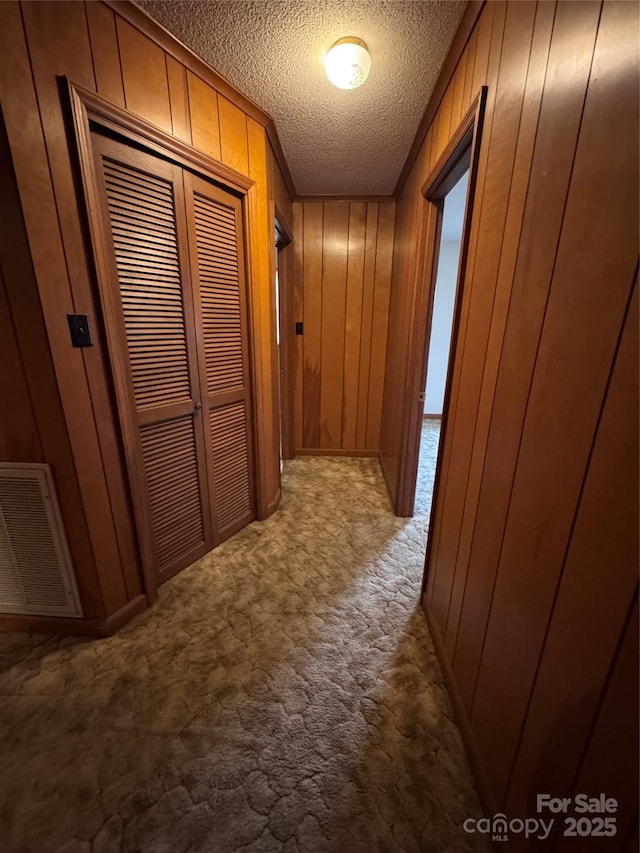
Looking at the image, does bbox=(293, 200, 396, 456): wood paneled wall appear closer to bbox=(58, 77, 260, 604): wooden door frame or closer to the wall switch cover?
bbox=(58, 77, 260, 604): wooden door frame

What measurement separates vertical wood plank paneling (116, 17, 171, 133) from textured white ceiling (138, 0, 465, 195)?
10 centimetres

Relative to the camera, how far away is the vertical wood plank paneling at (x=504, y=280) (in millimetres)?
803

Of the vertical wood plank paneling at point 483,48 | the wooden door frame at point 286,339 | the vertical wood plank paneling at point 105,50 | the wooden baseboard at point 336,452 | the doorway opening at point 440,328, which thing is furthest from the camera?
the wooden baseboard at point 336,452

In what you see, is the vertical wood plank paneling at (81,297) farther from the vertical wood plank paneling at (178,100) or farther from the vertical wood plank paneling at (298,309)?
the vertical wood plank paneling at (298,309)

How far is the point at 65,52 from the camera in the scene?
1.12 meters

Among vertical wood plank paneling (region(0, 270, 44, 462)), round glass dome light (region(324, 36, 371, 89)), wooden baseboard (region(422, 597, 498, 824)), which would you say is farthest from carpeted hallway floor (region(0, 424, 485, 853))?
round glass dome light (region(324, 36, 371, 89))

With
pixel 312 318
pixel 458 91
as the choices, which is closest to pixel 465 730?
pixel 458 91

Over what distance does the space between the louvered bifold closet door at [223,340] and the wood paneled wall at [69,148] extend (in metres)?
0.24

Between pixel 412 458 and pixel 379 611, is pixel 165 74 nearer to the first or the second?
pixel 412 458

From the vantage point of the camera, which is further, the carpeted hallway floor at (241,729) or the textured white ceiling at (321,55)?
the textured white ceiling at (321,55)

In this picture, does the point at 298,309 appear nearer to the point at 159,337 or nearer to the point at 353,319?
the point at 353,319

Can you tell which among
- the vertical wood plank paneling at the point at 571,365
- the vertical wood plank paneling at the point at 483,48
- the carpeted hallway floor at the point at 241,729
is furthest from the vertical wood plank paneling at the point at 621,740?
the vertical wood plank paneling at the point at 483,48

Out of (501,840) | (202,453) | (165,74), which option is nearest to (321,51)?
(165,74)

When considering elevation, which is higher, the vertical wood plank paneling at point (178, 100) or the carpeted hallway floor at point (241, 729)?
the vertical wood plank paneling at point (178, 100)
